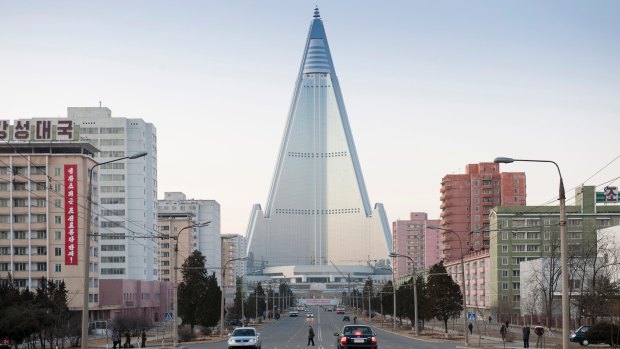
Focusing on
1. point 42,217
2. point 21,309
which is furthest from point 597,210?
point 21,309

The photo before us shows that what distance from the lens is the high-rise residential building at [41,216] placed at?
125500 mm

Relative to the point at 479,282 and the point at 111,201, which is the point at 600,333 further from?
the point at 111,201

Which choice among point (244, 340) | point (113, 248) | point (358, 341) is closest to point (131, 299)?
point (113, 248)

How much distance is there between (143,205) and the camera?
19425 cm

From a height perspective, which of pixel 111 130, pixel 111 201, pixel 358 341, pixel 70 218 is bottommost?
pixel 358 341

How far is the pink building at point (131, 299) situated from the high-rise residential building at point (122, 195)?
11034mm

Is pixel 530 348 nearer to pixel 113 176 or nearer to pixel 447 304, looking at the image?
pixel 447 304

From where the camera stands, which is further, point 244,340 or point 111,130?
point 111,130

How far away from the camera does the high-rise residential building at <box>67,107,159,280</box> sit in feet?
617

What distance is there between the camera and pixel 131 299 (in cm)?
→ 14975

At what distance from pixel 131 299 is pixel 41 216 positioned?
1088 inches

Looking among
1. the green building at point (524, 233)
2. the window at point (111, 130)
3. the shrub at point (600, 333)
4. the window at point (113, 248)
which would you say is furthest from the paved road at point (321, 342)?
the window at point (111, 130)

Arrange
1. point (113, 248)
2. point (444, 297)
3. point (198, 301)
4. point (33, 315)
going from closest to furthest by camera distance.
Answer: point (33, 315) → point (444, 297) → point (198, 301) → point (113, 248)

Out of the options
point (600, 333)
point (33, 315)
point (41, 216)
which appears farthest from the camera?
point (41, 216)
